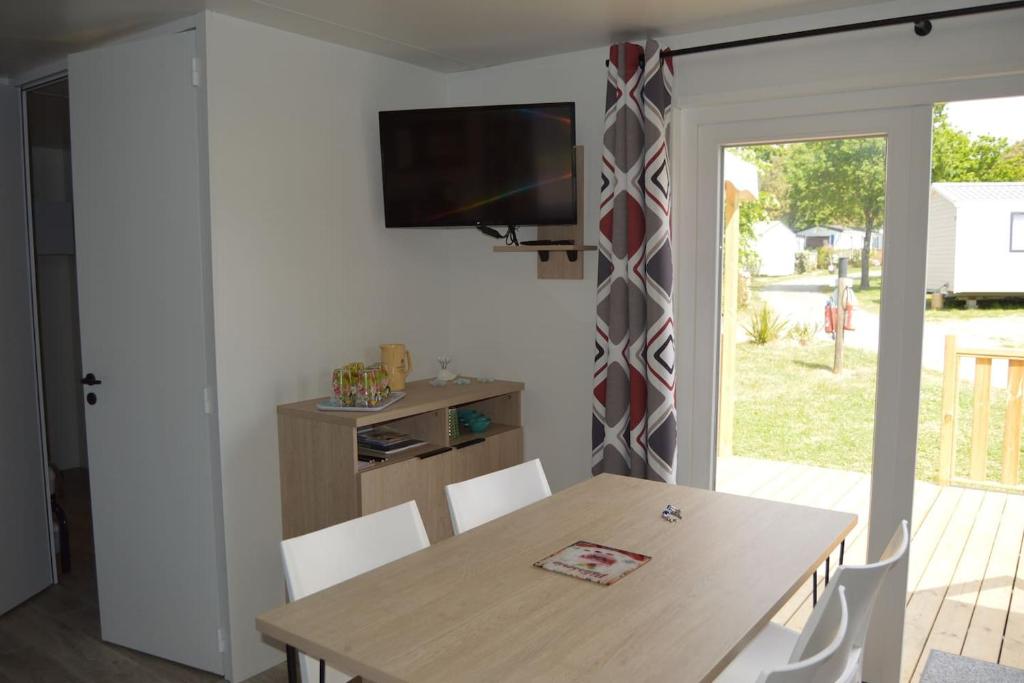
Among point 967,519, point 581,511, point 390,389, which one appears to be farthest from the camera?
point 390,389

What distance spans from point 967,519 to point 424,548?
2.07 meters

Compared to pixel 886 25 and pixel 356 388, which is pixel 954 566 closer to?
pixel 886 25

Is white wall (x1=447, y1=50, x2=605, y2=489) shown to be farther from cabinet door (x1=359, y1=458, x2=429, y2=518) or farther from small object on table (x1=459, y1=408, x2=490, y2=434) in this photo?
cabinet door (x1=359, y1=458, x2=429, y2=518)

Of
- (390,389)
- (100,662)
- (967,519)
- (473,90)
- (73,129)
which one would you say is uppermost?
(473,90)

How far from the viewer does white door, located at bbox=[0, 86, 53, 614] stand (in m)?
3.62

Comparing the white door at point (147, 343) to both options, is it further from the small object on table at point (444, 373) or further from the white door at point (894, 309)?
the white door at point (894, 309)

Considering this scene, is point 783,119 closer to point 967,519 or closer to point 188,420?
point 967,519

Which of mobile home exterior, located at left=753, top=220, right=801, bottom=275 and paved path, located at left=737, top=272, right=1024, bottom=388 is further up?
mobile home exterior, located at left=753, top=220, right=801, bottom=275

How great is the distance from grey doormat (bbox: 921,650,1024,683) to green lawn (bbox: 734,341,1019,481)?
2.10 feet

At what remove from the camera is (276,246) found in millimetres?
3145

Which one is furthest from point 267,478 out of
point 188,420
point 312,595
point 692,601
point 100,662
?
point 692,601

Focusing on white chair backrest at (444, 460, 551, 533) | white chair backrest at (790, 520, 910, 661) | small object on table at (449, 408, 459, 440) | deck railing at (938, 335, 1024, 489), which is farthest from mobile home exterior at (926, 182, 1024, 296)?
small object on table at (449, 408, 459, 440)

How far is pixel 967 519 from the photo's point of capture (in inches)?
116

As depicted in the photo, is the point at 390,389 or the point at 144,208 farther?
the point at 390,389
